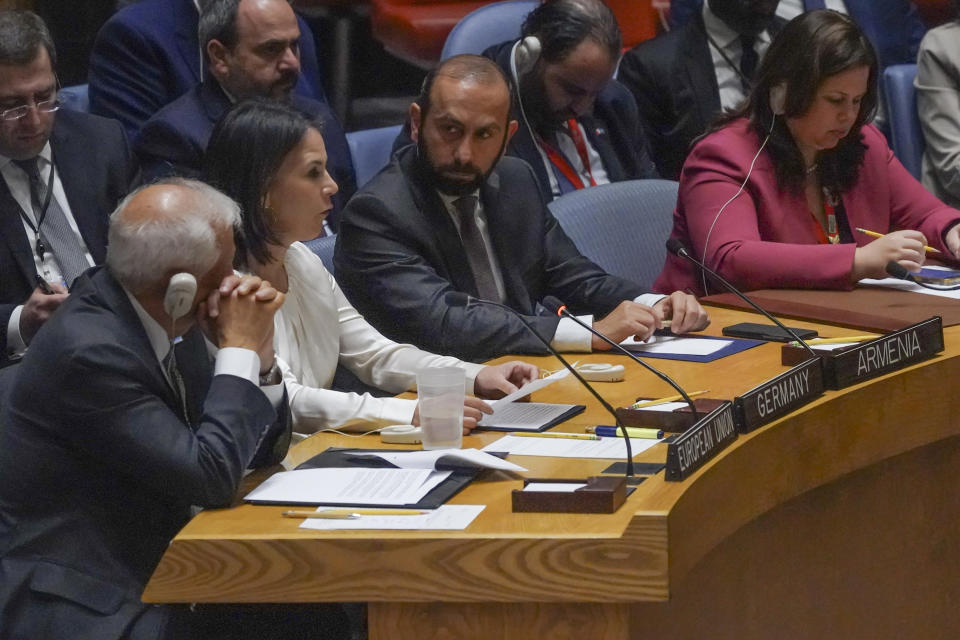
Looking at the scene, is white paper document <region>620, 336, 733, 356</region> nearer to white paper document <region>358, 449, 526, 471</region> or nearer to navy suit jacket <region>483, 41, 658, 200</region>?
white paper document <region>358, 449, 526, 471</region>

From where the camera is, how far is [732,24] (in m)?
4.16

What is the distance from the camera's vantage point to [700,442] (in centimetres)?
173

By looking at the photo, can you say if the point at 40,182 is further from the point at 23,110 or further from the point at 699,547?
the point at 699,547

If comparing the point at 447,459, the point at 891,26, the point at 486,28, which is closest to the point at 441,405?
the point at 447,459

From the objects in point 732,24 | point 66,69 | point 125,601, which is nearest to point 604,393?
point 125,601

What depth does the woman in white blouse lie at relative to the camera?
237 centimetres

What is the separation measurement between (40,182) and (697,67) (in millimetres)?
2029

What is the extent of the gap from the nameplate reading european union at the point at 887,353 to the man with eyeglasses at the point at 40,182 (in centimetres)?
151

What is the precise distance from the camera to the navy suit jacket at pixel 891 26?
4652 millimetres

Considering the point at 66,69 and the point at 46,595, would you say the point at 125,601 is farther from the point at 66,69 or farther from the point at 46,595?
the point at 66,69

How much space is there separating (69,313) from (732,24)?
112 inches

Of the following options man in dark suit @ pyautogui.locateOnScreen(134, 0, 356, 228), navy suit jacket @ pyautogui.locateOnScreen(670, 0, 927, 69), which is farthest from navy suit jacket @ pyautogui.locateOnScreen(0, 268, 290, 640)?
navy suit jacket @ pyautogui.locateOnScreen(670, 0, 927, 69)

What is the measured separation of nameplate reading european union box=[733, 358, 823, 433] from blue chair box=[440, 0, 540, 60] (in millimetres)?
2218

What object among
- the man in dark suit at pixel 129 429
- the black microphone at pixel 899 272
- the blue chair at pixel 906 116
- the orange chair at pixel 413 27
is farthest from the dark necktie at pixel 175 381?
the blue chair at pixel 906 116
